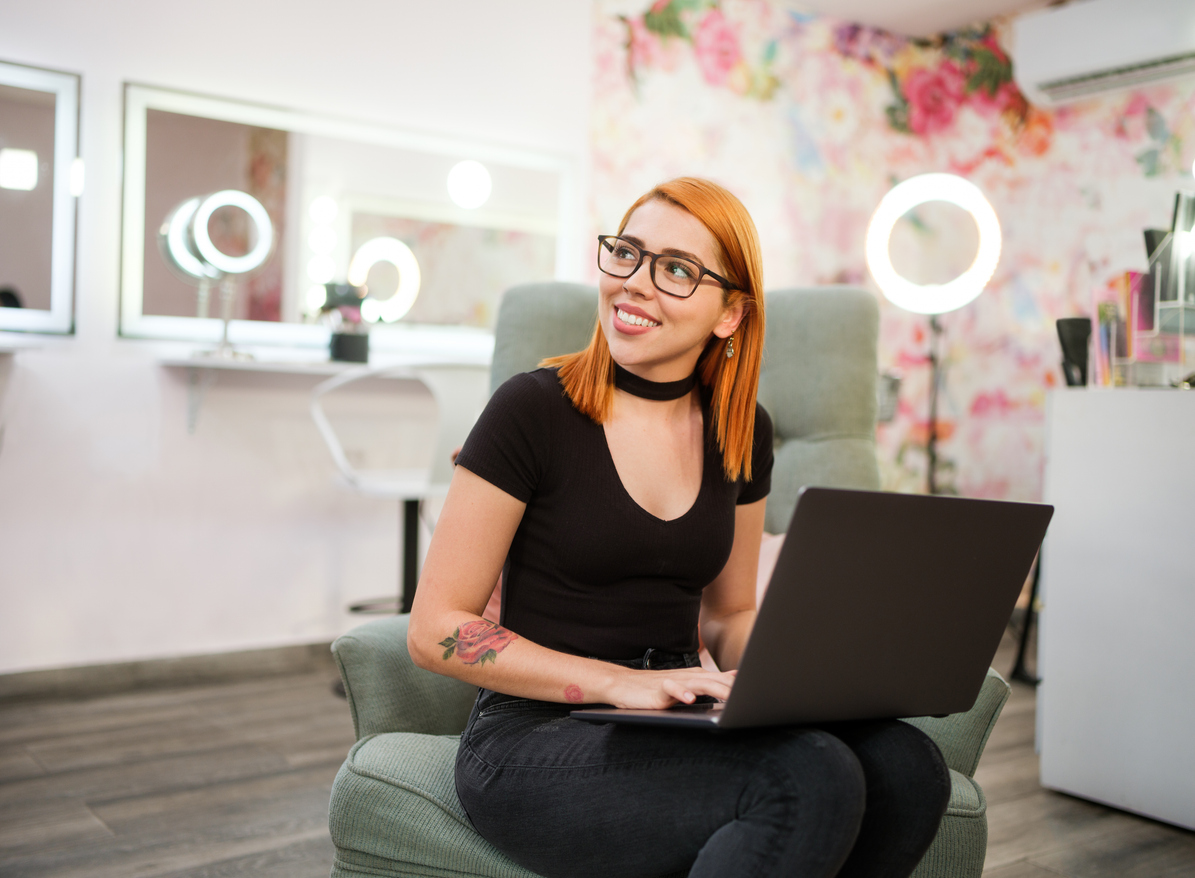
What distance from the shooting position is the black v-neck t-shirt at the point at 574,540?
42.3 inches

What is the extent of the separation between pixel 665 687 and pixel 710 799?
110 mm

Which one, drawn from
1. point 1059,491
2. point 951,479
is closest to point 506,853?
point 1059,491

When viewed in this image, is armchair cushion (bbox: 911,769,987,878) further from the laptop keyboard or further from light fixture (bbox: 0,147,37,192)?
light fixture (bbox: 0,147,37,192)

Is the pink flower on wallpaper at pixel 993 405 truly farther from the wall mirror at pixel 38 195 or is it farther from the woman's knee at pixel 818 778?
the woman's knee at pixel 818 778

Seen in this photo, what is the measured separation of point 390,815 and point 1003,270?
3.61 meters

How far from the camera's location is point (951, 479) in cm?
410

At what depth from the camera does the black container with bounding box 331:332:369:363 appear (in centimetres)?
284

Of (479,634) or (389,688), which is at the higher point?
(479,634)

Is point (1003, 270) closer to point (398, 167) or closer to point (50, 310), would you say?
point (398, 167)

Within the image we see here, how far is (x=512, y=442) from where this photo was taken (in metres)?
1.06

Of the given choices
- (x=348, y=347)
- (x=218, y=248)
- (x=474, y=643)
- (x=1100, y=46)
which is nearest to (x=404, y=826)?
(x=474, y=643)

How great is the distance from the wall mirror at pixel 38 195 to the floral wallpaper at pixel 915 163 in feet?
5.28

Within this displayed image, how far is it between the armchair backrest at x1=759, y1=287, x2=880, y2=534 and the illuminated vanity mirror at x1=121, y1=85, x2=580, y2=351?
1.57 meters

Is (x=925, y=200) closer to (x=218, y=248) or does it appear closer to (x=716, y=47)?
(x=716, y=47)
